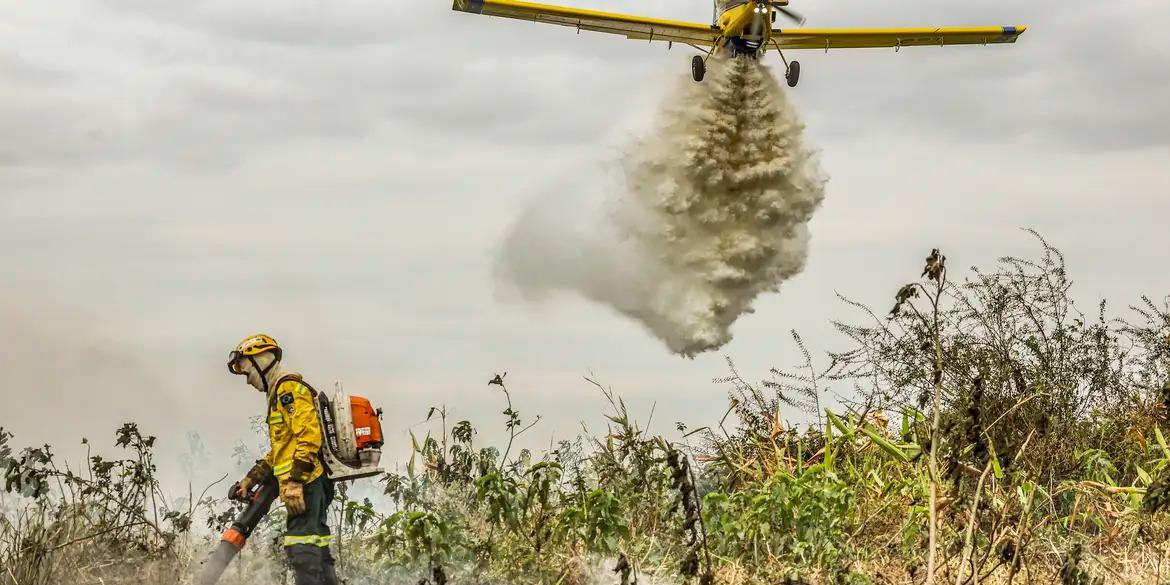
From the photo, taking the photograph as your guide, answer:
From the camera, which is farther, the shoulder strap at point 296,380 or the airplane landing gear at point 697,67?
the airplane landing gear at point 697,67

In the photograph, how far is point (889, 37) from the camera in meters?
23.4

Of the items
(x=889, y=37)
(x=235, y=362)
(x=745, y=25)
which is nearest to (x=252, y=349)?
(x=235, y=362)

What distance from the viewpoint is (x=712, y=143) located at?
21797 millimetres

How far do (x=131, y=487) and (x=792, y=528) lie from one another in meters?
4.42

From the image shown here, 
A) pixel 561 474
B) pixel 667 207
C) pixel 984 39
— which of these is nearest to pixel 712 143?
pixel 667 207

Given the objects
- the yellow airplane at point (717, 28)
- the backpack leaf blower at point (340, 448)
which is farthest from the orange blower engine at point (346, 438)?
the yellow airplane at point (717, 28)

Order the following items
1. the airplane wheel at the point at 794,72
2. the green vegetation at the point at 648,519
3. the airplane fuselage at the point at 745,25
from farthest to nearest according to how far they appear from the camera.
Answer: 1. the airplane wheel at the point at 794,72
2. the airplane fuselage at the point at 745,25
3. the green vegetation at the point at 648,519

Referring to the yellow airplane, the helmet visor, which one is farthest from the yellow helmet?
Result: the yellow airplane

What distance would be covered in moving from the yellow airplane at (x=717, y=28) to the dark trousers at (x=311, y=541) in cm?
1328

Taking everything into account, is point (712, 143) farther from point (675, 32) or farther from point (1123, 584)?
point (1123, 584)

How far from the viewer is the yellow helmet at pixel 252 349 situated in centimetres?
832

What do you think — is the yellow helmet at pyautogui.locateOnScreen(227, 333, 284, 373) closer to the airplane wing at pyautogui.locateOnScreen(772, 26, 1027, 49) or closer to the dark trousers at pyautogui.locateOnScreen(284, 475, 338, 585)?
the dark trousers at pyautogui.locateOnScreen(284, 475, 338, 585)

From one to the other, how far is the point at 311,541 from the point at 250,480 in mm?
748

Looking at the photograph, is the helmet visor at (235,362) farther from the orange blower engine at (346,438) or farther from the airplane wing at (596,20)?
the airplane wing at (596,20)
